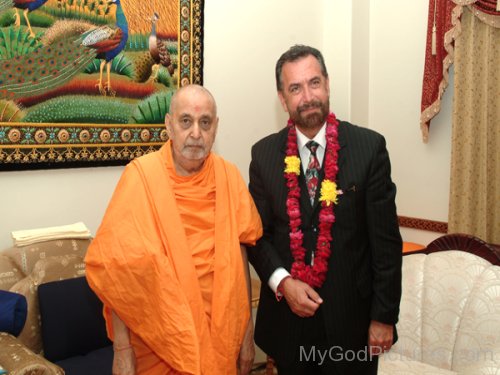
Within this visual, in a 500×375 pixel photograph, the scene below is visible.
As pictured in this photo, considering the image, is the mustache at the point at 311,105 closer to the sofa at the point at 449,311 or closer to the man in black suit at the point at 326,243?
the man in black suit at the point at 326,243

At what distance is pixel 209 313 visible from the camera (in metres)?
1.94

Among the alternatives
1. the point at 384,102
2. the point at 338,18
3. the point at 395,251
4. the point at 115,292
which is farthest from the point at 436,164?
the point at 115,292

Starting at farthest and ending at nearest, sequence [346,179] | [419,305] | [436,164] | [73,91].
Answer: [436,164], [73,91], [419,305], [346,179]

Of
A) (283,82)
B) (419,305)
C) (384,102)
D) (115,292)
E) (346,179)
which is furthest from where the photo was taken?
(384,102)

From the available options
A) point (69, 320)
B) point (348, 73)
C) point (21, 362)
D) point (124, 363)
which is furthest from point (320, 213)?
point (348, 73)

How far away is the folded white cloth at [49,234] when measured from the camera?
2674mm

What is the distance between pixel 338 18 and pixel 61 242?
2.76m

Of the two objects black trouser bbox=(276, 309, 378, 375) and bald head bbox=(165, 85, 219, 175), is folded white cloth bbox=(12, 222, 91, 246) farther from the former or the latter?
black trouser bbox=(276, 309, 378, 375)

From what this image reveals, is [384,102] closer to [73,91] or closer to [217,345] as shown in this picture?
[73,91]

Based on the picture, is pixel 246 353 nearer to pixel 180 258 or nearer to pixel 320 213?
pixel 180 258

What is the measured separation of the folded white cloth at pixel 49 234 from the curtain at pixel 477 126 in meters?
2.53

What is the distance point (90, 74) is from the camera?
9.65ft

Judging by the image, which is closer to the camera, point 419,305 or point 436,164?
point 419,305

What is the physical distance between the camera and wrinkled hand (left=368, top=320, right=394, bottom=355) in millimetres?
1962
